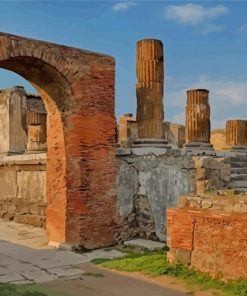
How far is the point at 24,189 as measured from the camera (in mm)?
12367

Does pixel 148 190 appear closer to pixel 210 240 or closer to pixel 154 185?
pixel 154 185

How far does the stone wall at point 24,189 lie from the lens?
1165cm

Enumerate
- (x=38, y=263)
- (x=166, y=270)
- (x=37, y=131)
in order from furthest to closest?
1. (x=37, y=131)
2. (x=38, y=263)
3. (x=166, y=270)

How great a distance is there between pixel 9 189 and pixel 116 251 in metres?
5.45

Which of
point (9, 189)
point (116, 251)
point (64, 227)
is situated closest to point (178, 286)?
point (116, 251)

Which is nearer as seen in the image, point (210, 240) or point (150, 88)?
point (210, 240)

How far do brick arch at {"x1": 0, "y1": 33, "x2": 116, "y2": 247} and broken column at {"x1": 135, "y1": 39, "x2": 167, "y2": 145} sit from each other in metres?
1.06

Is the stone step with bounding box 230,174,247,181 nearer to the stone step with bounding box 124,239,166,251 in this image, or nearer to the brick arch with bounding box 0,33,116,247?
the stone step with bounding box 124,239,166,251

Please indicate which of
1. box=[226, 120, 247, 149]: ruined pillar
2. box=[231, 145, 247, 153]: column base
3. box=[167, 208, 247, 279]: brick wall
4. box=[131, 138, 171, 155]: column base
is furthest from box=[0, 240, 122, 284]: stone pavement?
box=[226, 120, 247, 149]: ruined pillar

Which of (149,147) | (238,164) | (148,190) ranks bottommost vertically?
(148,190)

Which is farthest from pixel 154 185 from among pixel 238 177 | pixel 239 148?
pixel 239 148

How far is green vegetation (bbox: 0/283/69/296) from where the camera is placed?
5.71m

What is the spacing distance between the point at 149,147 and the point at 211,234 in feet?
12.7

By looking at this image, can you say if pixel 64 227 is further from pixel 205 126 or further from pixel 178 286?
pixel 205 126
